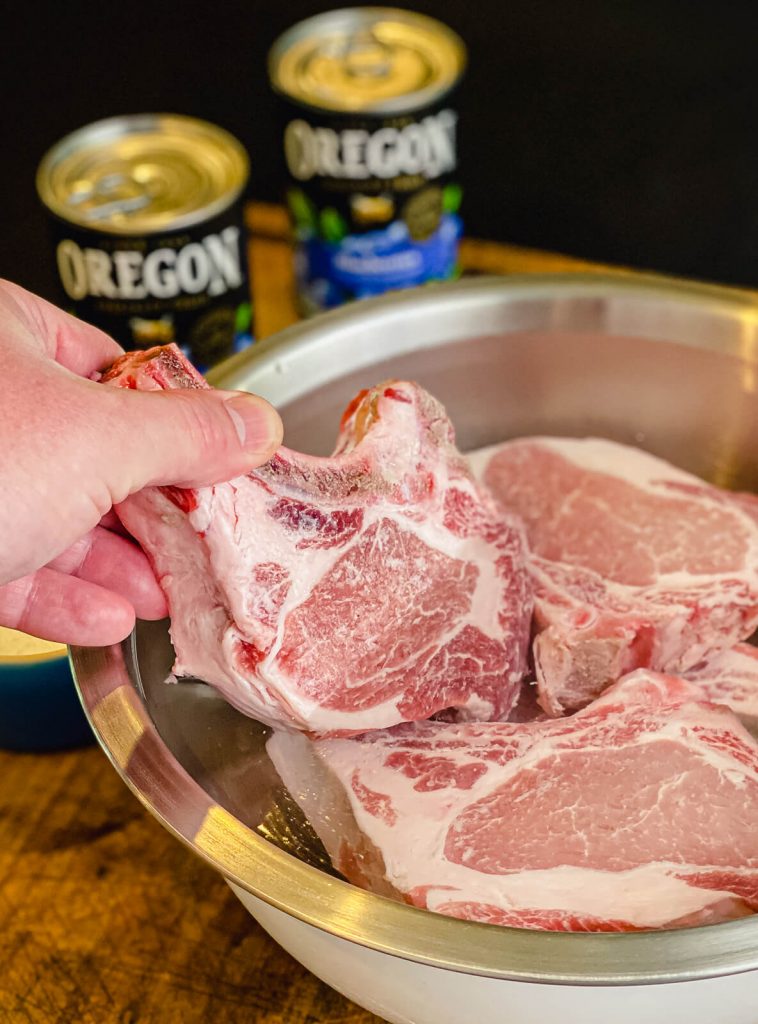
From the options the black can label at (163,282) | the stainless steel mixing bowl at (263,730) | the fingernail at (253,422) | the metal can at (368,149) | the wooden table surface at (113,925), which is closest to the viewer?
the stainless steel mixing bowl at (263,730)

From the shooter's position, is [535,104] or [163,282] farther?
[535,104]

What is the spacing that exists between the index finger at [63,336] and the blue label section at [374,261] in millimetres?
568

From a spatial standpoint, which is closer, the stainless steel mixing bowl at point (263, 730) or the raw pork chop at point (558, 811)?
the stainless steel mixing bowl at point (263, 730)

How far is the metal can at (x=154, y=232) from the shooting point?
1272mm

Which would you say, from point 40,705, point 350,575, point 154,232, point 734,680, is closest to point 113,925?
point 40,705

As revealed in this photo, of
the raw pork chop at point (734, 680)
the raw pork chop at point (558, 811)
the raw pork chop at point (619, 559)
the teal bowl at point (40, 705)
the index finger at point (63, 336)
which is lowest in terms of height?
the teal bowl at point (40, 705)

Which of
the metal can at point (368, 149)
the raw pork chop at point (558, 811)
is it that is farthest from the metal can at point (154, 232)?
the raw pork chop at point (558, 811)

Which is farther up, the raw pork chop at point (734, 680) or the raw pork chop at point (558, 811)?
the raw pork chop at point (558, 811)

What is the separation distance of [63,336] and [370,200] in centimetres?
60

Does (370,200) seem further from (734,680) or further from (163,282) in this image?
(734,680)

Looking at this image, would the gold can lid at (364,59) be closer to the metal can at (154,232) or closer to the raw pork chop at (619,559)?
the metal can at (154,232)

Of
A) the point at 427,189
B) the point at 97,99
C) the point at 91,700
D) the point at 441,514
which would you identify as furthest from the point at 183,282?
the point at 97,99

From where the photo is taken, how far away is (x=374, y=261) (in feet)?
4.85

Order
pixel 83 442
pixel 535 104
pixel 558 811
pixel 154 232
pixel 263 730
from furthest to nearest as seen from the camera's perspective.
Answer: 1. pixel 535 104
2. pixel 154 232
3. pixel 263 730
4. pixel 558 811
5. pixel 83 442
